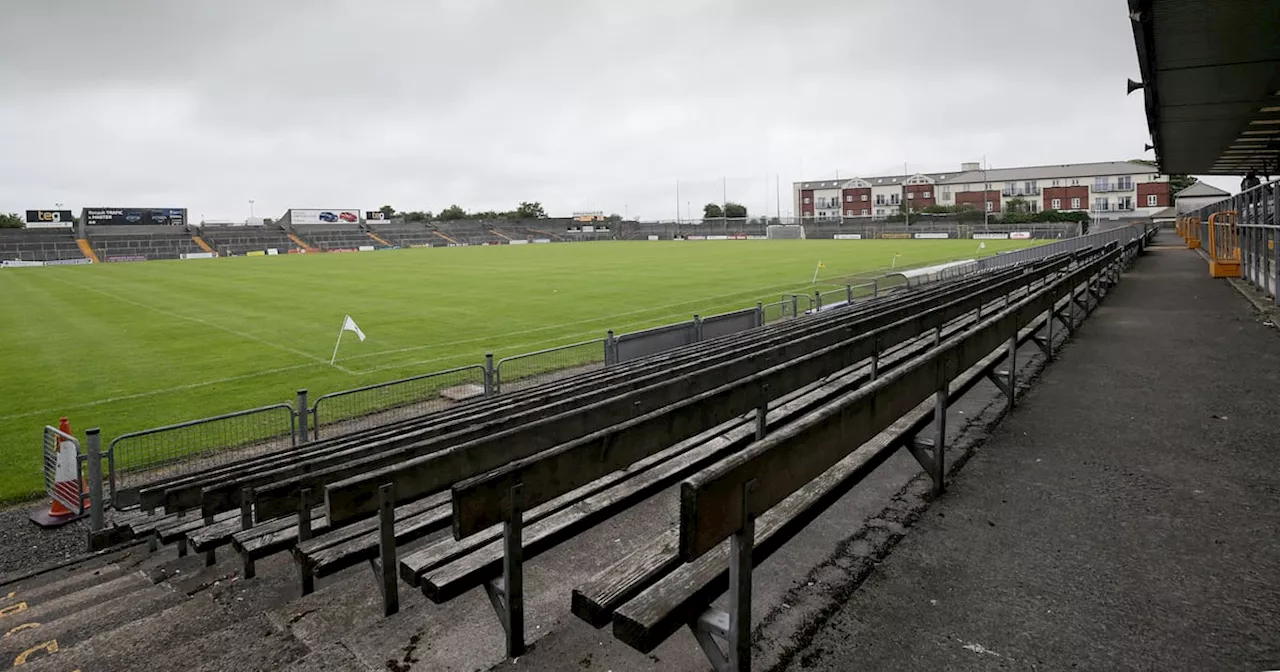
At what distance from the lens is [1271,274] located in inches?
575

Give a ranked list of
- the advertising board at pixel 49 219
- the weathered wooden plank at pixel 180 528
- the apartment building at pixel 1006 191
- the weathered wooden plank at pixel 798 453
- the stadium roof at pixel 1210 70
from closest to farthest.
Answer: the weathered wooden plank at pixel 798 453 < the weathered wooden plank at pixel 180 528 < the stadium roof at pixel 1210 70 < the advertising board at pixel 49 219 < the apartment building at pixel 1006 191

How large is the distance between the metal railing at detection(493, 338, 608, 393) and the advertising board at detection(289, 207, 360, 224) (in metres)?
110

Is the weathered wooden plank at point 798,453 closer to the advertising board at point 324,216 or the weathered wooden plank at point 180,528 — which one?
the weathered wooden plank at point 180,528

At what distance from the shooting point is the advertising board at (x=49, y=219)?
299 feet

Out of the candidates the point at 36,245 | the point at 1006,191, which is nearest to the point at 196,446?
the point at 36,245

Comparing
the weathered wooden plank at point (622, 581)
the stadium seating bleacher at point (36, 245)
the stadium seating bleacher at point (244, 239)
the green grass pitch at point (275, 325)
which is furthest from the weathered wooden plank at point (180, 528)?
the stadium seating bleacher at point (244, 239)

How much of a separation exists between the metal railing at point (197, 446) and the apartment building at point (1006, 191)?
10236 cm

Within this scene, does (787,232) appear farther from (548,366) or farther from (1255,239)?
(548,366)

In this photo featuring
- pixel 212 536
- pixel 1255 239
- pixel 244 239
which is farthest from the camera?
pixel 244 239

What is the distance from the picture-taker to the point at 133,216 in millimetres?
96000

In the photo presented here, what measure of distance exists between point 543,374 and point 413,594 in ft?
32.4

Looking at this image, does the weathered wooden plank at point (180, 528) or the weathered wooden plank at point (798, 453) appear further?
the weathered wooden plank at point (180, 528)

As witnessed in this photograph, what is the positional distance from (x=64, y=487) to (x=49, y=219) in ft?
365

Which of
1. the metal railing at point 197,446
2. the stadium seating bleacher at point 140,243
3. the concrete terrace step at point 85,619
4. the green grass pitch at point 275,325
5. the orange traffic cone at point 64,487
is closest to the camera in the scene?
the concrete terrace step at point 85,619
